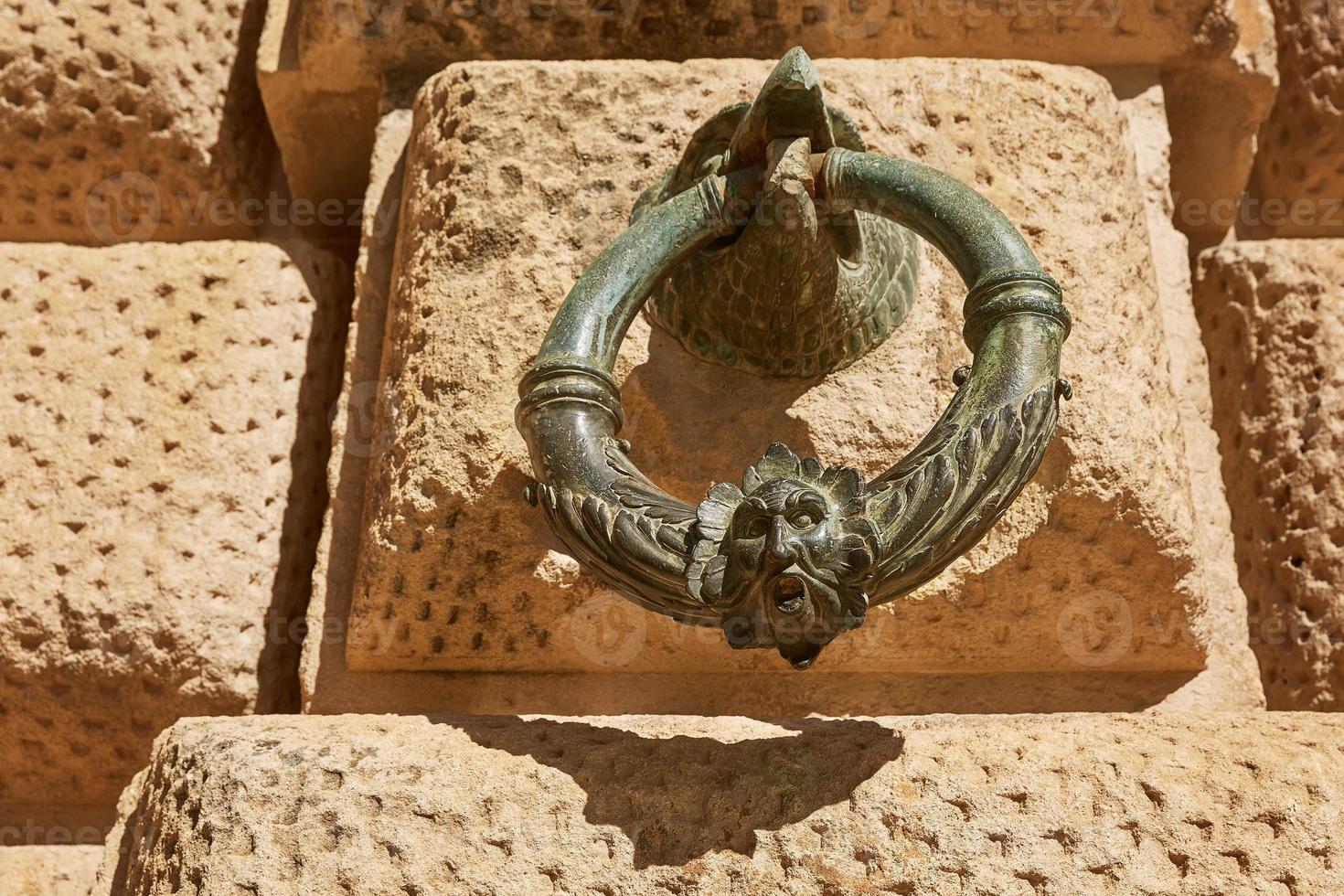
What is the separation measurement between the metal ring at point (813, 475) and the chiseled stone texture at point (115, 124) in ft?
2.29

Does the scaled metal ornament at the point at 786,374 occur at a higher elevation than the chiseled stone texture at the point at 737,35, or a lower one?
lower

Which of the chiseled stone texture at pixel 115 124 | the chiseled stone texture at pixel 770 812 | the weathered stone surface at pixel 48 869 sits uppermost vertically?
the chiseled stone texture at pixel 115 124

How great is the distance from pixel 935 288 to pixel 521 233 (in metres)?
0.37

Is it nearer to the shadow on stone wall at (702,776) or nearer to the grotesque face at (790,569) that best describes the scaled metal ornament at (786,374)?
the grotesque face at (790,569)

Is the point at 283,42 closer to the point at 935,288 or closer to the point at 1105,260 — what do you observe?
the point at 935,288

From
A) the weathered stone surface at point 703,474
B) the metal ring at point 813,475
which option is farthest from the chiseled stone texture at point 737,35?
the metal ring at point 813,475

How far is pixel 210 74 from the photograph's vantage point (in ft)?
5.04

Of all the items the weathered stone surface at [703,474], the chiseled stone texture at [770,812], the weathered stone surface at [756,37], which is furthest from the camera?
the weathered stone surface at [756,37]

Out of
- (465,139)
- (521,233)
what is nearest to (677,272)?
(521,233)

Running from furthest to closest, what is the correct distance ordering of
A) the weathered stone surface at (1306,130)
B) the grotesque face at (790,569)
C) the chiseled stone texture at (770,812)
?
the weathered stone surface at (1306,130) → the chiseled stone texture at (770,812) → the grotesque face at (790,569)

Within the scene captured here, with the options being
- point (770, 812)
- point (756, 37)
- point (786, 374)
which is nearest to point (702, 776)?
point (770, 812)

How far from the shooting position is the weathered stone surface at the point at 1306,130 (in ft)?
5.08

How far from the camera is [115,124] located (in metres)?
1.50

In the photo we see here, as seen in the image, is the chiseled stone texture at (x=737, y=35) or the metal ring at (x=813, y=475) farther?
the chiseled stone texture at (x=737, y=35)
